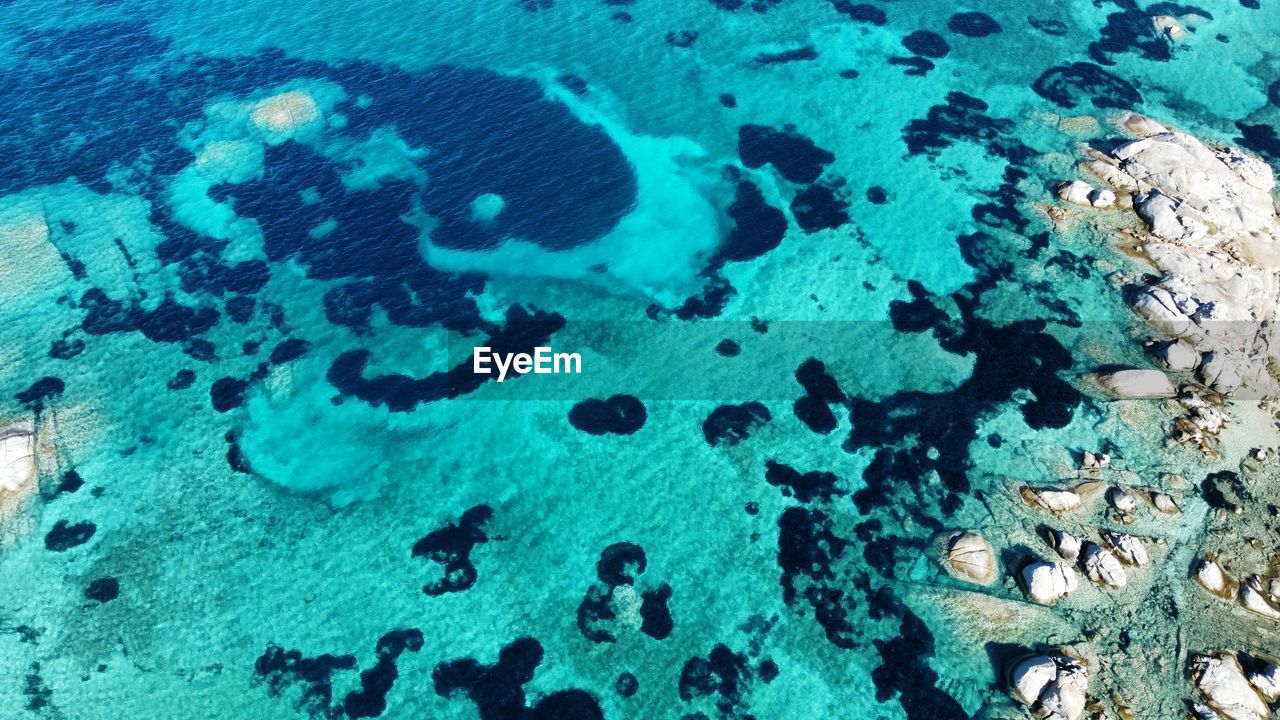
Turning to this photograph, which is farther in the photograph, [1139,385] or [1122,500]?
[1139,385]

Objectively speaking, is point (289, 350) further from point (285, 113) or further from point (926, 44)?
point (926, 44)

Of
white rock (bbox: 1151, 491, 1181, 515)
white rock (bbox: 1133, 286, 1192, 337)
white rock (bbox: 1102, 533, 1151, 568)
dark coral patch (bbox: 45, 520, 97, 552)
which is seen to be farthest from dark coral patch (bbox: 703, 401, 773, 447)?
dark coral patch (bbox: 45, 520, 97, 552)

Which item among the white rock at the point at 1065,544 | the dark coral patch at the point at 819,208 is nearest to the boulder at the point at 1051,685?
the white rock at the point at 1065,544

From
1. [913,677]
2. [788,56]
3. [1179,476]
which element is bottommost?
[913,677]

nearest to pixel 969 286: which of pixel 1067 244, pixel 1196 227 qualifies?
pixel 1067 244

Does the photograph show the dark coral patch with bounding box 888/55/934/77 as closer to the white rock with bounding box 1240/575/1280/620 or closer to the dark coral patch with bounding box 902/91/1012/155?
the dark coral patch with bounding box 902/91/1012/155

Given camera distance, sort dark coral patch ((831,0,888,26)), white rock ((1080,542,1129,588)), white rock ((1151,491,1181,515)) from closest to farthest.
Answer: white rock ((1080,542,1129,588)) < white rock ((1151,491,1181,515)) < dark coral patch ((831,0,888,26))

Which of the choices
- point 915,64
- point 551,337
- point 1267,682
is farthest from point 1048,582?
point 915,64

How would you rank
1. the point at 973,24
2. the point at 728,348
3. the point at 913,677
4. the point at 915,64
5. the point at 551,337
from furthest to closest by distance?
1. the point at 973,24
2. the point at 915,64
3. the point at 551,337
4. the point at 728,348
5. the point at 913,677
